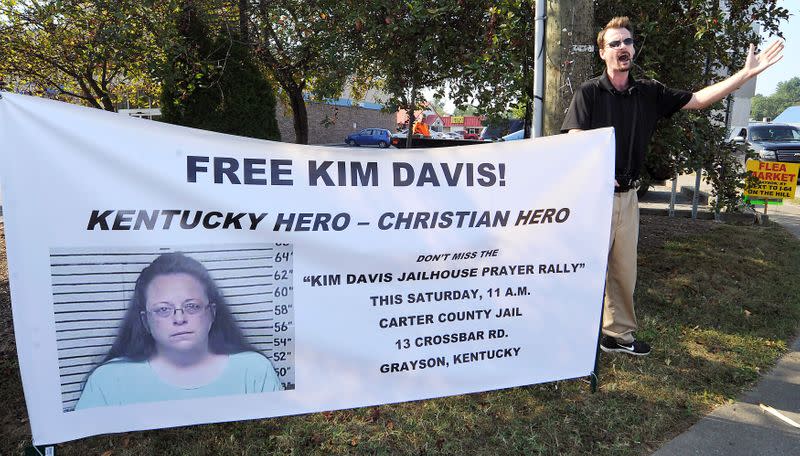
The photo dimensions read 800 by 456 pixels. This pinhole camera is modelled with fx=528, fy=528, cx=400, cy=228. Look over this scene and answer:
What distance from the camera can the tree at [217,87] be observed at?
6.05 meters

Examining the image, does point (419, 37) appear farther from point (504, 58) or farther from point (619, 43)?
point (619, 43)

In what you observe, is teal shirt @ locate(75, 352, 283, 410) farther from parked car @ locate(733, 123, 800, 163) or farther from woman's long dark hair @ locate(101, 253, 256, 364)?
parked car @ locate(733, 123, 800, 163)

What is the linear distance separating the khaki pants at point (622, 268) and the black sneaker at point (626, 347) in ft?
0.11

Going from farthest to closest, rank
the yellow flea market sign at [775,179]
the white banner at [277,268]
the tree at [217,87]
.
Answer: the yellow flea market sign at [775,179] < the tree at [217,87] < the white banner at [277,268]

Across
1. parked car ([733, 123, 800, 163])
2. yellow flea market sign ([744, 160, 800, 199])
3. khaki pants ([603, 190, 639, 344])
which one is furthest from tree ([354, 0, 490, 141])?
parked car ([733, 123, 800, 163])

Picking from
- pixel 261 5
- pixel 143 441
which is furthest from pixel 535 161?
pixel 261 5

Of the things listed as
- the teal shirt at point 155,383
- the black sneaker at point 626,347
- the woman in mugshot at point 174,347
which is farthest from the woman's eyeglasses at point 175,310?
the black sneaker at point 626,347

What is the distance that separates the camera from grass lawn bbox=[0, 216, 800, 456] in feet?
8.81

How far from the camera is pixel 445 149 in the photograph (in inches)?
112

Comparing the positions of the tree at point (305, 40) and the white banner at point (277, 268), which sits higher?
the tree at point (305, 40)

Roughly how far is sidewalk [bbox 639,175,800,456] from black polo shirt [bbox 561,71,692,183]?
5.03 ft

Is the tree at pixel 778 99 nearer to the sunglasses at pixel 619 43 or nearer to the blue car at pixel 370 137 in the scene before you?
the blue car at pixel 370 137

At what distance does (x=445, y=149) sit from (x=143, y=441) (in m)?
2.18

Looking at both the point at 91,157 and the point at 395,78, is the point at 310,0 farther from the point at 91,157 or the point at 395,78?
the point at 91,157
